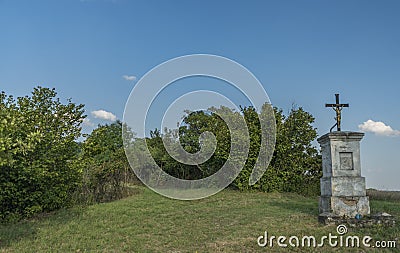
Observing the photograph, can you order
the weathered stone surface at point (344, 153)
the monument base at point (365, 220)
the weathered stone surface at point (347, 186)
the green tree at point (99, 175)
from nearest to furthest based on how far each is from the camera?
1. the monument base at point (365, 220)
2. the weathered stone surface at point (347, 186)
3. the weathered stone surface at point (344, 153)
4. the green tree at point (99, 175)

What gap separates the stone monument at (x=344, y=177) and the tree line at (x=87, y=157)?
599 cm

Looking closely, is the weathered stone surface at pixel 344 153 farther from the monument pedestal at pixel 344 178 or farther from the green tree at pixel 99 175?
the green tree at pixel 99 175

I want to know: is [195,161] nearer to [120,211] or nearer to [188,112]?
[188,112]

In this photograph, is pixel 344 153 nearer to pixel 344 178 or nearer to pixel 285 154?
pixel 344 178

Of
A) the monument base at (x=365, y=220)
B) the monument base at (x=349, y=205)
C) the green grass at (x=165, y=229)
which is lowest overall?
the green grass at (x=165, y=229)

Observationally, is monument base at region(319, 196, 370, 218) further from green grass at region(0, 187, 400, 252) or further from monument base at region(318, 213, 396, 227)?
green grass at region(0, 187, 400, 252)

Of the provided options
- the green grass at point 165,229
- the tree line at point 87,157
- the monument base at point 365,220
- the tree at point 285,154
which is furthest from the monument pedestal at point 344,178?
the tree at point 285,154

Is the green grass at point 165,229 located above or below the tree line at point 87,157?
below

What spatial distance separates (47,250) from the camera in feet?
19.0

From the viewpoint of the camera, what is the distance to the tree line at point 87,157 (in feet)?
26.1

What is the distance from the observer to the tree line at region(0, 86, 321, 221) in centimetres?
795

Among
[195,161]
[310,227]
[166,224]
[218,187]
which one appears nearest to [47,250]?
[166,224]

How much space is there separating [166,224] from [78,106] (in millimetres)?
4359

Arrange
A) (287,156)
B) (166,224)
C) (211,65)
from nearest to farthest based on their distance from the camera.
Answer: (166,224) → (211,65) → (287,156)
